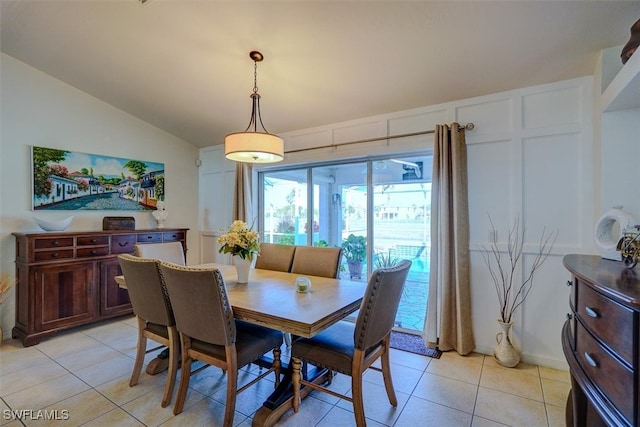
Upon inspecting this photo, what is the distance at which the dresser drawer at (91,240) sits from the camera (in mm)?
3359

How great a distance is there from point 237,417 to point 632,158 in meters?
3.23

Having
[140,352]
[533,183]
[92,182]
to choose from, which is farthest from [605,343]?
[92,182]

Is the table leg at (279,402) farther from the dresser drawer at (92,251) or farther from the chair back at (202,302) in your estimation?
the dresser drawer at (92,251)

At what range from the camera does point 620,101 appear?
2.00 metres

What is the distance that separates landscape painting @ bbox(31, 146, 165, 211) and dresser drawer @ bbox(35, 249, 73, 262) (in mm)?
625

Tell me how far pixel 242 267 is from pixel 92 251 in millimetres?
2252

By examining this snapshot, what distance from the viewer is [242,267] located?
7.89ft

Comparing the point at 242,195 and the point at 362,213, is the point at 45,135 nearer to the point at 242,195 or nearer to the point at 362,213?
the point at 242,195

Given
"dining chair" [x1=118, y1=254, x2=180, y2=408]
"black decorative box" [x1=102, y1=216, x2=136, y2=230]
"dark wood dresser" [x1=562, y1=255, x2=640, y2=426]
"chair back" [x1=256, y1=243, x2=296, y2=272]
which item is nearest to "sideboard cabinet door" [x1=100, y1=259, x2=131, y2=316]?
"black decorative box" [x1=102, y1=216, x2=136, y2=230]

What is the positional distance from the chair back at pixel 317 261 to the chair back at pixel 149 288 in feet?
3.93

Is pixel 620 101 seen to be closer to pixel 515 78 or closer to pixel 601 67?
pixel 601 67

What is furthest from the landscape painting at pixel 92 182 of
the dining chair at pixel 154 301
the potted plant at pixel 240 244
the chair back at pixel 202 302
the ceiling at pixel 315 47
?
the chair back at pixel 202 302

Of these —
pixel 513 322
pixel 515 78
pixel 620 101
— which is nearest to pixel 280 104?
pixel 515 78

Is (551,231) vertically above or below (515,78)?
below
